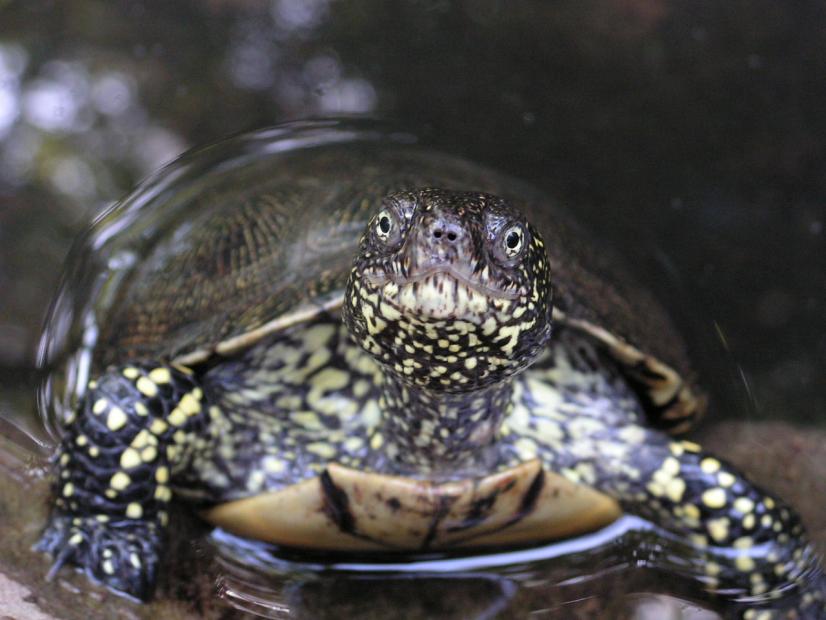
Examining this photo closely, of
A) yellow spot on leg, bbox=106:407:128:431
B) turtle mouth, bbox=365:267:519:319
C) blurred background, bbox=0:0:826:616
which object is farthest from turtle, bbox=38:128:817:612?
blurred background, bbox=0:0:826:616

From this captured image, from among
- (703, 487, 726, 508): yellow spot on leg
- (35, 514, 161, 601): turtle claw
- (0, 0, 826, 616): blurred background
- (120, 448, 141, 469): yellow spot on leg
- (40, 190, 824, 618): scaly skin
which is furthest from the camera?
(0, 0, 826, 616): blurred background

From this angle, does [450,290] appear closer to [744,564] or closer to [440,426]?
[440,426]

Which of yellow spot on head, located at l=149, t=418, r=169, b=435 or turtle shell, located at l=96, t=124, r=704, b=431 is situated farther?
turtle shell, located at l=96, t=124, r=704, b=431

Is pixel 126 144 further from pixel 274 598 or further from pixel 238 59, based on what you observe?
pixel 274 598

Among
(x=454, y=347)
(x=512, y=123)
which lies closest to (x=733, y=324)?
(x=512, y=123)

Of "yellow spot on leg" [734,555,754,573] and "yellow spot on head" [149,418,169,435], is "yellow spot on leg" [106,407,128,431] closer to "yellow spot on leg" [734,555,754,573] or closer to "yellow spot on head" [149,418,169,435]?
"yellow spot on head" [149,418,169,435]
